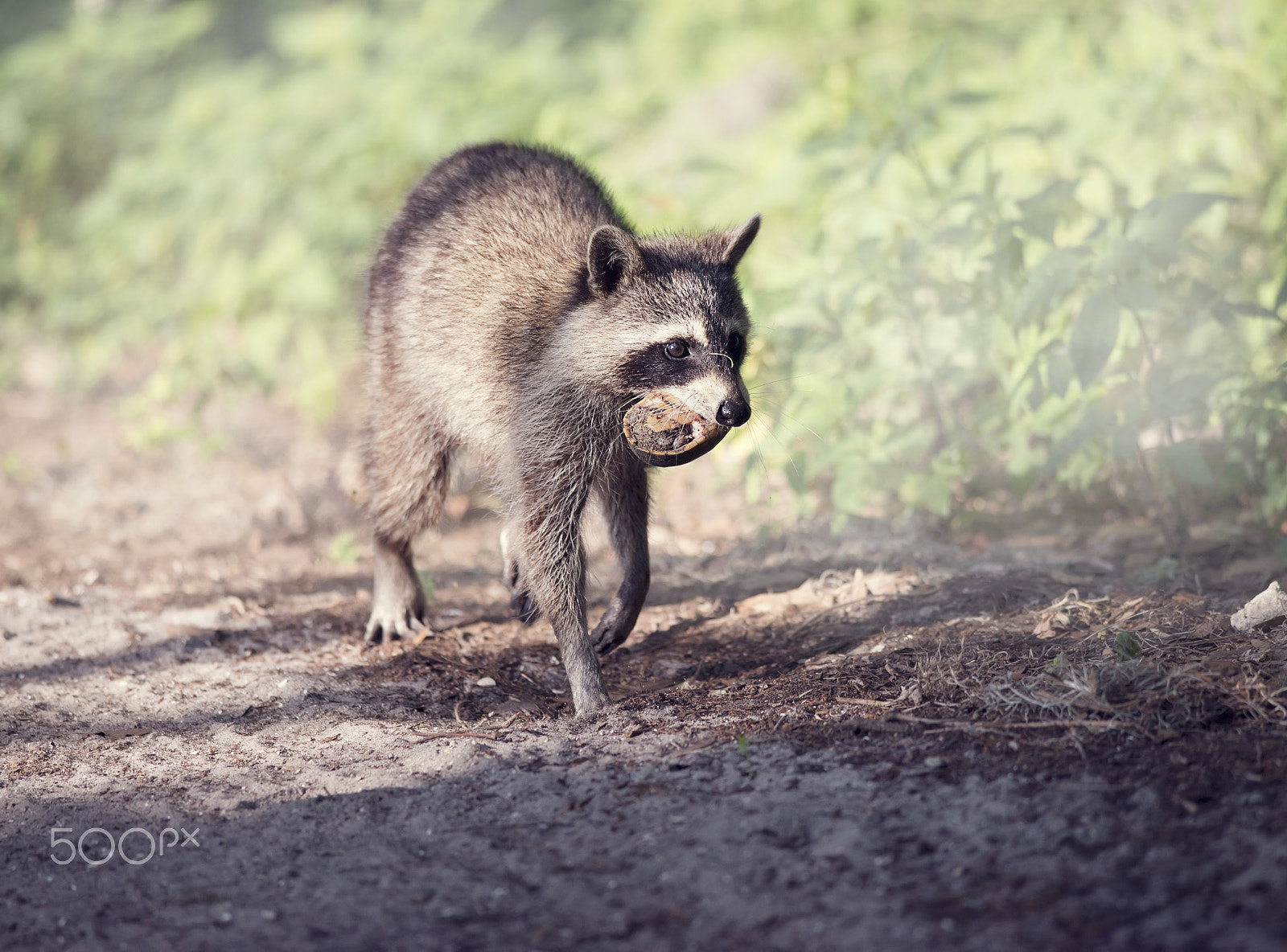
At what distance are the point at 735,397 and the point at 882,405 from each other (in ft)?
7.08

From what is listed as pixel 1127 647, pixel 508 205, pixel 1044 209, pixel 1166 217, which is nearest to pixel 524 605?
pixel 508 205

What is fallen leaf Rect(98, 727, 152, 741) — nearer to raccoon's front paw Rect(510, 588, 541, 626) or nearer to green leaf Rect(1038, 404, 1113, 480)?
raccoon's front paw Rect(510, 588, 541, 626)

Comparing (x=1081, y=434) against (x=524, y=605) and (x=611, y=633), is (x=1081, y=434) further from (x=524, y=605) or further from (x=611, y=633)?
(x=524, y=605)

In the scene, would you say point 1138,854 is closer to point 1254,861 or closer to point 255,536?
point 1254,861

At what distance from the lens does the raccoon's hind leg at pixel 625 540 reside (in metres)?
3.95

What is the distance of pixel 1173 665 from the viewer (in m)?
2.88

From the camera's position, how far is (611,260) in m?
3.73

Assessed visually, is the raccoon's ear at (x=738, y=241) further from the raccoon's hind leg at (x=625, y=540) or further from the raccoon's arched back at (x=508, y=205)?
the raccoon's hind leg at (x=625, y=540)

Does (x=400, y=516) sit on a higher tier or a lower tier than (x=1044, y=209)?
lower

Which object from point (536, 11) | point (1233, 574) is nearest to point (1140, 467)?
point (1233, 574)

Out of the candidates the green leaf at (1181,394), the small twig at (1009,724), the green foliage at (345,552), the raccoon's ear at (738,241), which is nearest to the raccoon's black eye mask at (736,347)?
the raccoon's ear at (738,241)

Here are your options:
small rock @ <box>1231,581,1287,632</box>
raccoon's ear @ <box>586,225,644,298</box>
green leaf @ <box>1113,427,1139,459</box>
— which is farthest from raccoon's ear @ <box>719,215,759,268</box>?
small rock @ <box>1231,581,1287,632</box>

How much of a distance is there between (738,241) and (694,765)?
82.3 inches

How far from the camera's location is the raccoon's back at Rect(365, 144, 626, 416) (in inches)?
158
